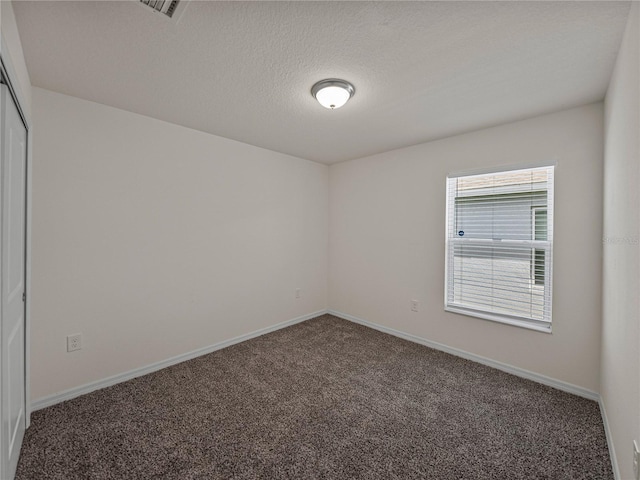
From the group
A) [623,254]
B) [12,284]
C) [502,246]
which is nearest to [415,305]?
[502,246]

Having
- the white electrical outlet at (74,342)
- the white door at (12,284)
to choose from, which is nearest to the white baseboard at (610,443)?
the white door at (12,284)

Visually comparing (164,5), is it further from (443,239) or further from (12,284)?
(443,239)

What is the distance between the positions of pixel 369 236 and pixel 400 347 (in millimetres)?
1433

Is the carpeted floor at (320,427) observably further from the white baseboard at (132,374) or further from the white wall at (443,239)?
the white wall at (443,239)

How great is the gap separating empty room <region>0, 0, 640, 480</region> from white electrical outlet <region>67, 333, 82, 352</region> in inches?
0.4

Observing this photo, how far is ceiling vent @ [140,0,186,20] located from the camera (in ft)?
4.26

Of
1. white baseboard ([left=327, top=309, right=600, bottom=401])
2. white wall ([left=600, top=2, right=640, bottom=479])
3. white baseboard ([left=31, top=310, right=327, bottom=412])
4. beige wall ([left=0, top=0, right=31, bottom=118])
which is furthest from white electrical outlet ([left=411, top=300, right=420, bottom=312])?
beige wall ([left=0, top=0, right=31, bottom=118])

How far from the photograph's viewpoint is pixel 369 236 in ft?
12.7

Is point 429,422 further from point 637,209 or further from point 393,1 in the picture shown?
point 393,1

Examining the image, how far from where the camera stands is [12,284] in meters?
1.58

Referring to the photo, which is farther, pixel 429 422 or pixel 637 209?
pixel 429 422

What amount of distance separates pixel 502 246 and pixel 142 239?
133 inches

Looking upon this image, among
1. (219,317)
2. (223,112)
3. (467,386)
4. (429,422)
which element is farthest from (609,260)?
(219,317)

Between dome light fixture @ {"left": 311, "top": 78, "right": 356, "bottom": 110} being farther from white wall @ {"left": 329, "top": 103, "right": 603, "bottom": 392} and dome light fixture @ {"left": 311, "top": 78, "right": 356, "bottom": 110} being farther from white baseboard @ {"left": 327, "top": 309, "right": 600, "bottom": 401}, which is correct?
white baseboard @ {"left": 327, "top": 309, "right": 600, "bottom": 401}
